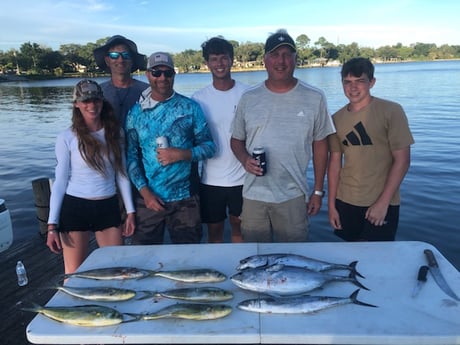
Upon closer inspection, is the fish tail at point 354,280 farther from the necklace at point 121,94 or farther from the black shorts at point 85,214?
the necklace at point 121,94

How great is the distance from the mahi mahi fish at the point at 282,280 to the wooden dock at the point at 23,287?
1.20m

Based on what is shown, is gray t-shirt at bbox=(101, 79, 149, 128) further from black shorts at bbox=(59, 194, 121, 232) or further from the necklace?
black shorts at bbox=(59, 194, 121, 232)

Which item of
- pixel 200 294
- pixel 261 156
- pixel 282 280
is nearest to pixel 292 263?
pixel 282 280

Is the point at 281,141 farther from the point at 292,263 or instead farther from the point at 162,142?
the point at 292,263

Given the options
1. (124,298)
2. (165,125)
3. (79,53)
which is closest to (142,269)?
(124,298)

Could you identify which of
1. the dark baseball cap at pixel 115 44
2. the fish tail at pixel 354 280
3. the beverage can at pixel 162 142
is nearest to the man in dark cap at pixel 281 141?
the beverage can at pixel 162 142

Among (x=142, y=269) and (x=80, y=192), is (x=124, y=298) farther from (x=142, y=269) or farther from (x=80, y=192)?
(x=80, y=192)

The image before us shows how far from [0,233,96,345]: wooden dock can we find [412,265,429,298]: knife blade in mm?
2108

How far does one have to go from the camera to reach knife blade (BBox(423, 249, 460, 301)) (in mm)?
1960

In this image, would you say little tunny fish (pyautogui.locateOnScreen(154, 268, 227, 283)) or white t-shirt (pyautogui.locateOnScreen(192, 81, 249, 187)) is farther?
A: white t-shirt (pyautogui.locateOnScreen(192, 81, 249, 187))

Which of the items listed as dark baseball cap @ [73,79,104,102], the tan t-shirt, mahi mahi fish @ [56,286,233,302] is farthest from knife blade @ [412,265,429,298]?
dark baseball cap @ [73,79,104,102]

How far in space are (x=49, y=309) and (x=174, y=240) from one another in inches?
69.4

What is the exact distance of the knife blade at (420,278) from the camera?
199 centimetres

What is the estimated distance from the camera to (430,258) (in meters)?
2.29
